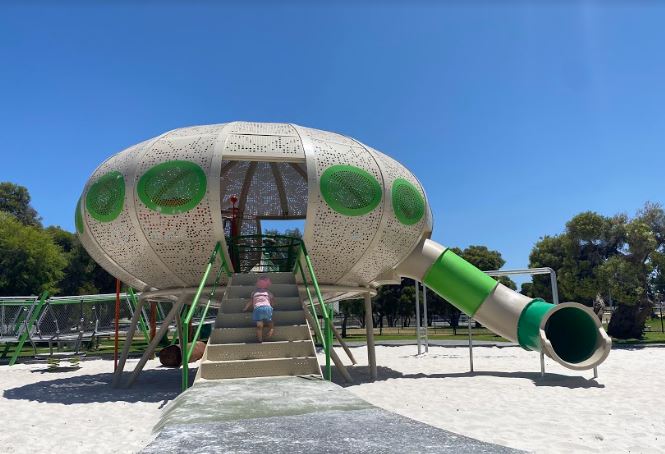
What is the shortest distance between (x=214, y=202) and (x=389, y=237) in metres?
3.70

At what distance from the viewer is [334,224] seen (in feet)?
32.0

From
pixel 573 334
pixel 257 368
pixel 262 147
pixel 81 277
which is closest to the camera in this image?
pixel 257 368

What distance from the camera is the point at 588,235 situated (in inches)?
1109

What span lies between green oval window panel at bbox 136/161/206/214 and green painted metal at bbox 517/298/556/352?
756 centimetres

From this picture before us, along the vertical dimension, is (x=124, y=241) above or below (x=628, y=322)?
above

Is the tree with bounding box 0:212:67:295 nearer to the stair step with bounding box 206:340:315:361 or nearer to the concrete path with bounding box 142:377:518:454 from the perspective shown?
the stair step with bounding box 206:340:315:361

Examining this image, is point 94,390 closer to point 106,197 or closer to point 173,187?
point 106,197

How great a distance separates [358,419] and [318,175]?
7.01 m

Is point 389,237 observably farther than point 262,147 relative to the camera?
Yes

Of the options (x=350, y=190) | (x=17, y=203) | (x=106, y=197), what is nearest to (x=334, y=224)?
(x=350, y=190)

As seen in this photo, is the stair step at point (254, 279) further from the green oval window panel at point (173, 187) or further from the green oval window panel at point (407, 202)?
the green oval window panel at point (407, 202)

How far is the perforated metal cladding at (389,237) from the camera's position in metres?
10.4

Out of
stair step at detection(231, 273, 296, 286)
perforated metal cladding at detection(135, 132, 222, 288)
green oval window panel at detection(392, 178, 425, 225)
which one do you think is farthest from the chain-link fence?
green oval window panel at detection(392, 178, 425, 225)

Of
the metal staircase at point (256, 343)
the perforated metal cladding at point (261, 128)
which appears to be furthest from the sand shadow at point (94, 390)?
the perforated metal cladding at point (261, 128)
